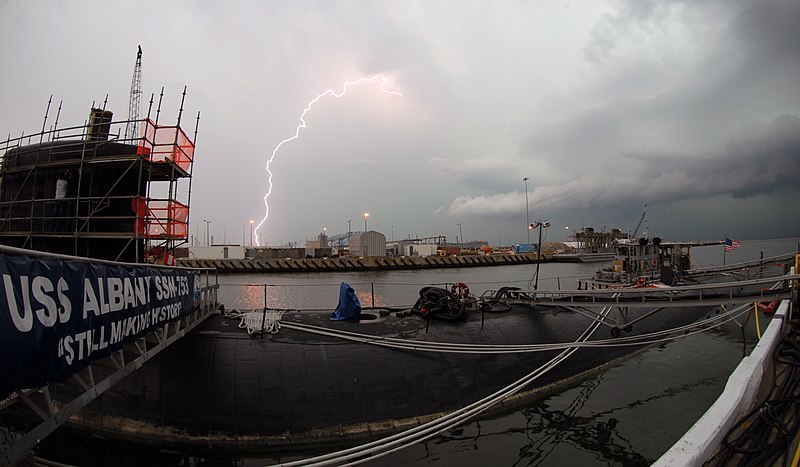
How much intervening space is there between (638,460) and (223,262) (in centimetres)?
5579

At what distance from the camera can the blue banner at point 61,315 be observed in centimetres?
346

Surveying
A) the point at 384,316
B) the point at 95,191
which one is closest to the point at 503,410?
the point at 384,316

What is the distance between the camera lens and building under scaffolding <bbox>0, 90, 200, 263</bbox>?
10289 millimetres

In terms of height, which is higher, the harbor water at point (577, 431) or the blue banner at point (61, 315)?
the blue banner at point (61, 315)

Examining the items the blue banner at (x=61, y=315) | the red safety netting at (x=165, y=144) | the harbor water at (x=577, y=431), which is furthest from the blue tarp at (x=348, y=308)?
the red safety netting at (x=165, y=144)

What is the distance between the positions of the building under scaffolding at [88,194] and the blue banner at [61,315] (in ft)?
17.7

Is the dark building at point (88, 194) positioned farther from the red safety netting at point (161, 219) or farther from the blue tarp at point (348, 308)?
the blue tarp at point (348, 308)

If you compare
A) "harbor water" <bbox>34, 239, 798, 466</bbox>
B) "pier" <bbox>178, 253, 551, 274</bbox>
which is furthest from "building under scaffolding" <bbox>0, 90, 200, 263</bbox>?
"pier" <bbox>178, 253, 551, 274</bbox>

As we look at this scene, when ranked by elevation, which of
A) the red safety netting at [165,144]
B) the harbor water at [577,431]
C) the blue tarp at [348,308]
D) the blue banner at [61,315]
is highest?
the red safety netting at [165,144]

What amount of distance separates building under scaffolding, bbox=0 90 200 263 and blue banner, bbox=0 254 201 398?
17.7 feet

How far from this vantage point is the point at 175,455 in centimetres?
773

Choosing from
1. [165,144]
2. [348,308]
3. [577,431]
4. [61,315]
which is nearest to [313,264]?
[165,144]

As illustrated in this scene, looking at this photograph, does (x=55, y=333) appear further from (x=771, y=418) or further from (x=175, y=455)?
(x=771, y=418)

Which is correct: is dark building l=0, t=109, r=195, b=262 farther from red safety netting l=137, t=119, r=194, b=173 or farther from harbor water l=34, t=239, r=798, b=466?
harbor water l=34, t=239, r=798, b=466
